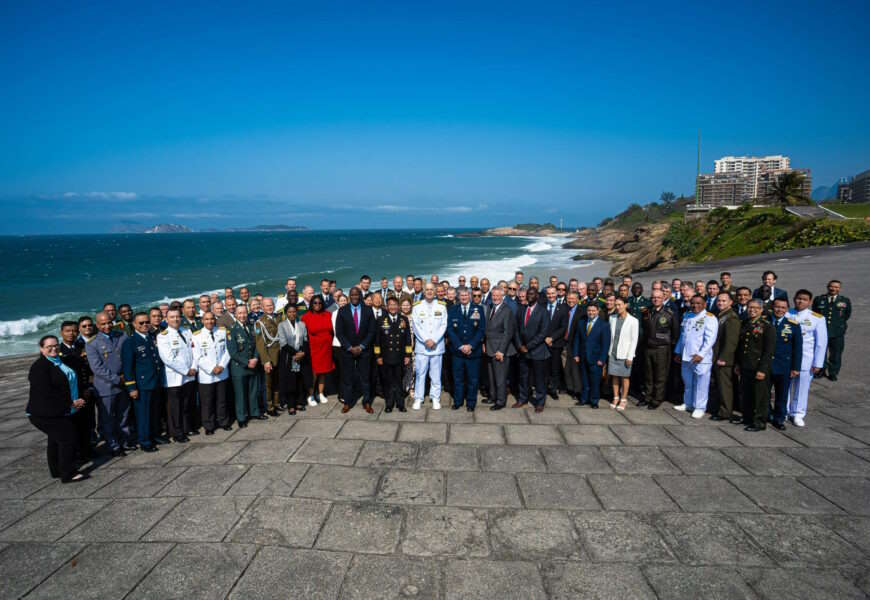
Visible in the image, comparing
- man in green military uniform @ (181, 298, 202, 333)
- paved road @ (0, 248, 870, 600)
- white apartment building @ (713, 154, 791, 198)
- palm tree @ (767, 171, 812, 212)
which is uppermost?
white apartment building @ (713, 154, 791, 198)

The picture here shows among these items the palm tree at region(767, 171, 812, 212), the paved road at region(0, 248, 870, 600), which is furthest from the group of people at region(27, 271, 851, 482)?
the palm tree at region(767, 171, 812, 212)

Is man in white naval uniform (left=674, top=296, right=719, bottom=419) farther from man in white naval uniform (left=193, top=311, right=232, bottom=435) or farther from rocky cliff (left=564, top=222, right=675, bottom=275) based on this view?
rocky cliff (left=564, top=222, right=675, bottom=275)

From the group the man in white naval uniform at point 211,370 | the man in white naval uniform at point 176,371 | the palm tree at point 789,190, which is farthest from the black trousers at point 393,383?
the palm tree at point 789,190

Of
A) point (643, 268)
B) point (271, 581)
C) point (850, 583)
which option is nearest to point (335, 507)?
point (271, 581)

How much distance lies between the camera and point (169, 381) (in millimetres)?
5918

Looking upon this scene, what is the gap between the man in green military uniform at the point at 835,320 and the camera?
24.9ft

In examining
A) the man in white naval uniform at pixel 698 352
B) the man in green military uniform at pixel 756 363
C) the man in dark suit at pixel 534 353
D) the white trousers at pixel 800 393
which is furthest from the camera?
the man in dark suit at pixel 534 353

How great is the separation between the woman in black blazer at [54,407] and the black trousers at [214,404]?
1.42 metres

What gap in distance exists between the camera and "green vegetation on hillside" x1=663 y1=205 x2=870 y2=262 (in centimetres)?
2691

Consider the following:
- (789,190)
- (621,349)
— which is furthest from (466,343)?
(789,190)

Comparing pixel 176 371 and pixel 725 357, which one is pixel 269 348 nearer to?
pixel 176 371

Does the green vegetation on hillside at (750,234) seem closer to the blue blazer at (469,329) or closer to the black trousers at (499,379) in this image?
the black trousers at (499,379)

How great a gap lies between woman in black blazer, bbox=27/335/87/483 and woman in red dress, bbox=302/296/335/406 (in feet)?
10.2

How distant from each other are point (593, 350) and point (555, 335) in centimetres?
65
